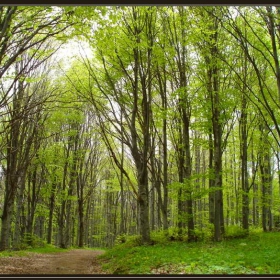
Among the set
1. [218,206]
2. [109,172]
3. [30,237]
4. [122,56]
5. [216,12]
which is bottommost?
[30,237]

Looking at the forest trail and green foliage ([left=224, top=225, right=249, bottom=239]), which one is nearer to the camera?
the forest trail

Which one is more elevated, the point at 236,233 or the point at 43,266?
the point at 236,233

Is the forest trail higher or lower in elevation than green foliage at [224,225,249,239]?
lower

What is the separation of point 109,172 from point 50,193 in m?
14.0

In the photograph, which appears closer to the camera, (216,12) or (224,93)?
(216,12)

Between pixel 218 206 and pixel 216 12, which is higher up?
pixel 216 12

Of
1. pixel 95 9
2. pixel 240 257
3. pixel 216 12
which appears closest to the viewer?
pixel 95 9

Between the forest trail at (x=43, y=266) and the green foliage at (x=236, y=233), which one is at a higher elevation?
the green foliage at (x=236, y=233)

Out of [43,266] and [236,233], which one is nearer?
[43,266]

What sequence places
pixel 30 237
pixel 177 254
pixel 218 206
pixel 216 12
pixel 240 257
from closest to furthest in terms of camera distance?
pixel 240 257 → pixel 177 254 → pixel 216 12 → pixel 218 206 → pixel 30 237

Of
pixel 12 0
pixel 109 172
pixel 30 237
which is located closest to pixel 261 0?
pixel 12 0

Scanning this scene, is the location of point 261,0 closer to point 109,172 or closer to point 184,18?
point 184,18

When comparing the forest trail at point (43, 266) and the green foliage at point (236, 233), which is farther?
the green foliage at point (236, 233)

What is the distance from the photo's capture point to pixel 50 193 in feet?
66.2
